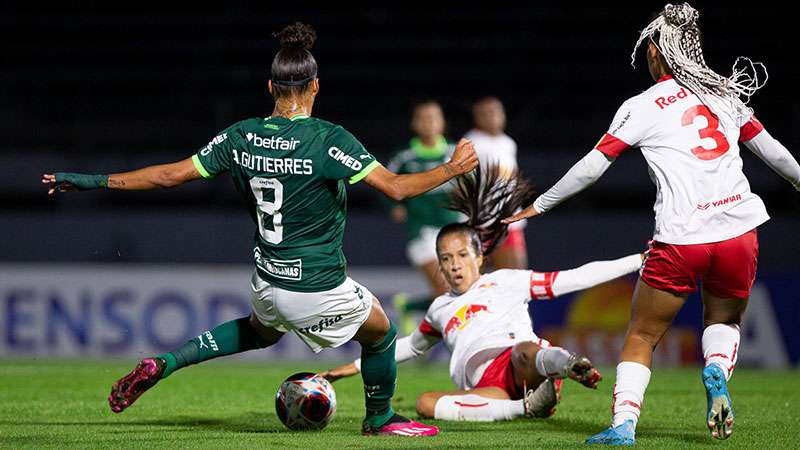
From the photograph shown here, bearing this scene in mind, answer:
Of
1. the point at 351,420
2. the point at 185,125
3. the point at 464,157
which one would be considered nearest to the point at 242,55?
the point at 185,125

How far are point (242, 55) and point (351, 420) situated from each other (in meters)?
12.3

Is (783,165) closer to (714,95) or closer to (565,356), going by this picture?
(714,95)

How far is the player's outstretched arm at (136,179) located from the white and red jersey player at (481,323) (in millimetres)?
1634

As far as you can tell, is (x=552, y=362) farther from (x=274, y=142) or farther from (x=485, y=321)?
(x=274, y=142)

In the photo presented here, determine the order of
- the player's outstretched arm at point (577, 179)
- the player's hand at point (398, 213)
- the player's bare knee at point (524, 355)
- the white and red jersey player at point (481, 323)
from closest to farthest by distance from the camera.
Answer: the player's outstretched arm at point (577, 179), the player's bare knee at point (524, 355), the white and red jersey player at point (481, 323), the player's hand at point (398, 213)

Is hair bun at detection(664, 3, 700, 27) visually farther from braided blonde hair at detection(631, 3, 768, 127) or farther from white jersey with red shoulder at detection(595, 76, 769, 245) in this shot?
white jersey with red shoulder at detection(595, 76, 769, 245)

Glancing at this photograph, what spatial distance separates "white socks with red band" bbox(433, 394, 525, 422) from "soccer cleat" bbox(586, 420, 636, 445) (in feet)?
3.80

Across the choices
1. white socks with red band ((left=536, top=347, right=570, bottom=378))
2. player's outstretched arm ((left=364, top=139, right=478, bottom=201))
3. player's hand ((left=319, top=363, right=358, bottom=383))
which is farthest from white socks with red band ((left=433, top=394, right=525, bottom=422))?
→ player's outstretched arm ((left=364, top=139, right=478, bottom=201))

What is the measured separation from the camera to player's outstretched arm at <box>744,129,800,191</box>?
212 inches

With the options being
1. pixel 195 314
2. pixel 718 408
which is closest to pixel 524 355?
pixel 718 408

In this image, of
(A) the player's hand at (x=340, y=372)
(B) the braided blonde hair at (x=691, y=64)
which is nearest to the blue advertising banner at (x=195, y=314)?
(A) the player's hand at (x=340, y=372)

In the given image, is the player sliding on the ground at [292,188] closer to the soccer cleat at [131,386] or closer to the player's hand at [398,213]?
the soccer cleat at [131,386]

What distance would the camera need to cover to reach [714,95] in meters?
5.23

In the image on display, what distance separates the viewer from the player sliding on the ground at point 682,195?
16.6 feet
